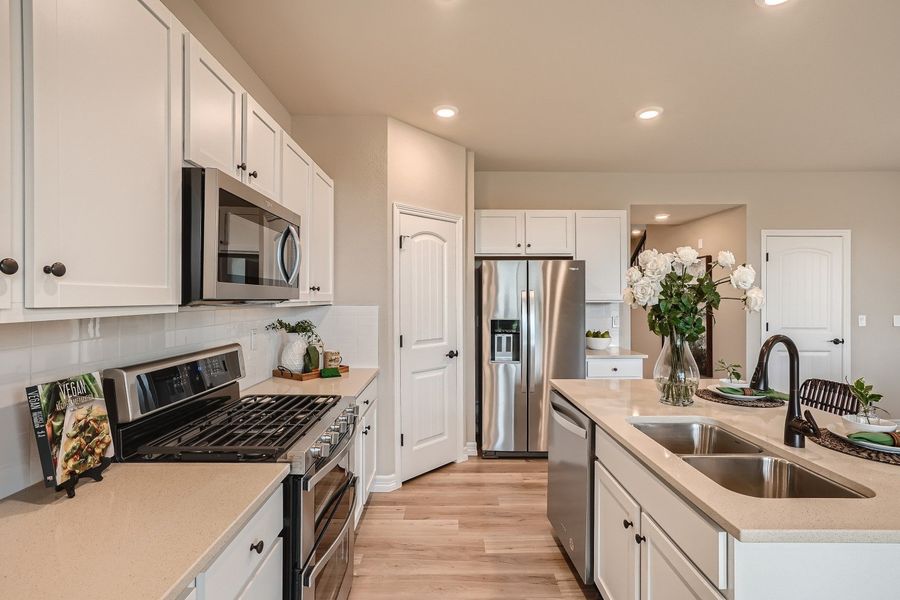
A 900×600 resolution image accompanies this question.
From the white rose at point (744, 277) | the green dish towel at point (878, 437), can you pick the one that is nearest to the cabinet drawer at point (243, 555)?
the green dish towel at point (878, 437)

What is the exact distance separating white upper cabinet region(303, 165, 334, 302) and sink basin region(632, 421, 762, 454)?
1852 millimetres

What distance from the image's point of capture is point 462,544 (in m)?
2.48

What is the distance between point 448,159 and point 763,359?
269 cm

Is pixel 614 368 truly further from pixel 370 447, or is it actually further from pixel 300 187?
pixel 300 187

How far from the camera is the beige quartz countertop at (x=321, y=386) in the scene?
7.61 ft

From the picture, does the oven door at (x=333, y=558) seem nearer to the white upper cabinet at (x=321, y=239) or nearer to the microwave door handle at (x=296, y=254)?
the microwave door handle at (x=296, y=254)

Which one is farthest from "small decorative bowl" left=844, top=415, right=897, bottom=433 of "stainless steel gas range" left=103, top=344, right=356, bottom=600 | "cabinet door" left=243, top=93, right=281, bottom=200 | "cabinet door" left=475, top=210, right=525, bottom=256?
"cabinet door" left=475, top=210, right=525, bottom=256

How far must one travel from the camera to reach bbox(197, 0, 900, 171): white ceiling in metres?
2.04

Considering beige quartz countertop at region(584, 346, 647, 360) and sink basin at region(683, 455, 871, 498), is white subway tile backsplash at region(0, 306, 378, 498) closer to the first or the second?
sink basin at region(683, 455, 871, 498)

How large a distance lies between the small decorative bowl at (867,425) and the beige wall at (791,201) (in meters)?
3.41

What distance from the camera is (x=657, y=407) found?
1.95m

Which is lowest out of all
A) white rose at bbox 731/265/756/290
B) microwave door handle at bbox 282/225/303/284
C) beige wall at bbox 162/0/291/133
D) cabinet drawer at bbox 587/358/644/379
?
cabinet drawer at bbox 587/358/644/379

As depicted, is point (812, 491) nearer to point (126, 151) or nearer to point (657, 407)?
point (657, 407)

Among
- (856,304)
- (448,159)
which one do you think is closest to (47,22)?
(448,159)
